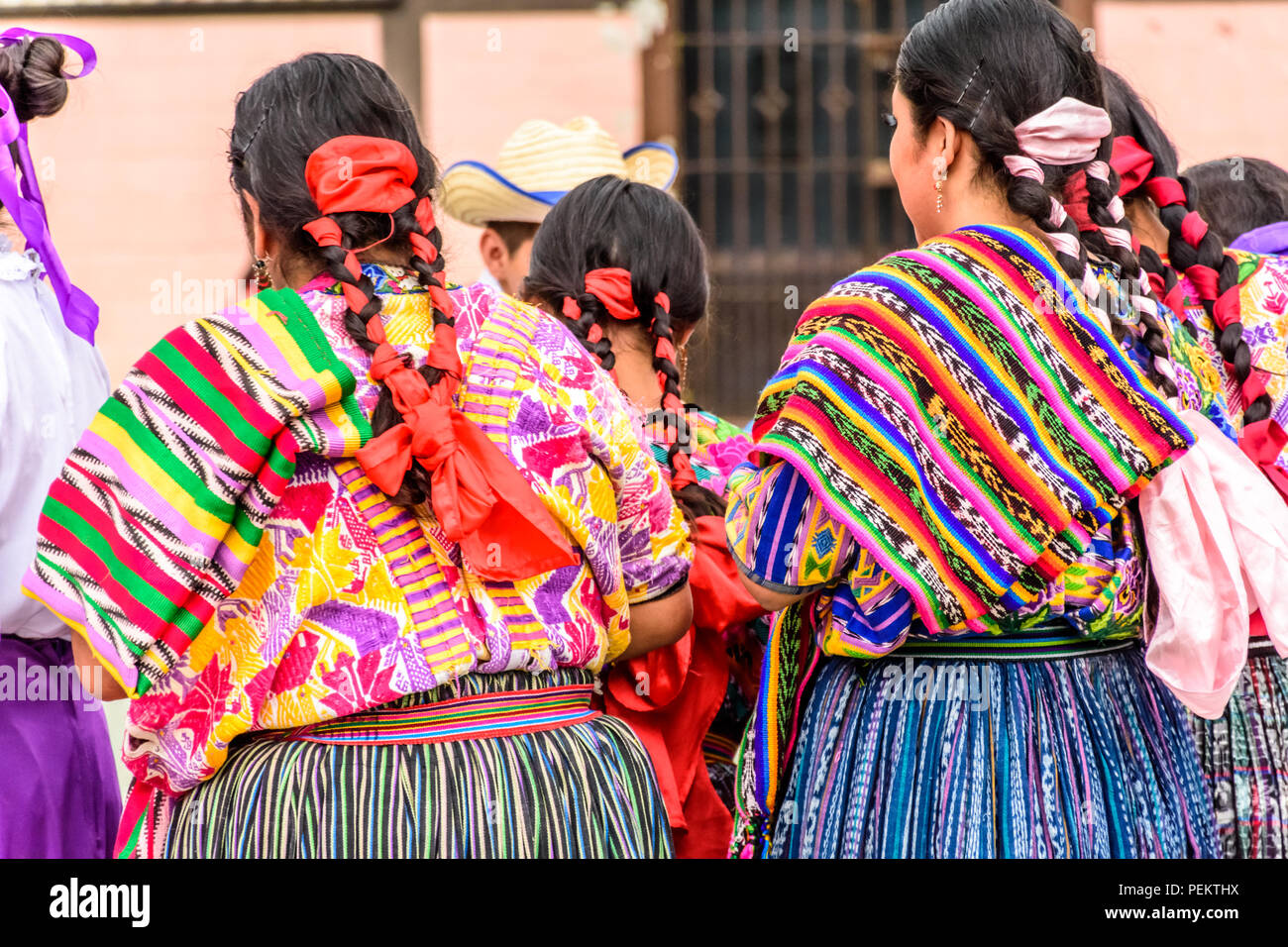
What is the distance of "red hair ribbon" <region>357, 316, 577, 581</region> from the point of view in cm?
174

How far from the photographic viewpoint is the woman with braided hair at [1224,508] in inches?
72.9

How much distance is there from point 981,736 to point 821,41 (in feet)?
19.9

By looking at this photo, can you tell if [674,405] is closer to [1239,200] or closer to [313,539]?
[313,539]

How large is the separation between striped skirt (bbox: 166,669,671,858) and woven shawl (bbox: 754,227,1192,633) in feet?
1.65

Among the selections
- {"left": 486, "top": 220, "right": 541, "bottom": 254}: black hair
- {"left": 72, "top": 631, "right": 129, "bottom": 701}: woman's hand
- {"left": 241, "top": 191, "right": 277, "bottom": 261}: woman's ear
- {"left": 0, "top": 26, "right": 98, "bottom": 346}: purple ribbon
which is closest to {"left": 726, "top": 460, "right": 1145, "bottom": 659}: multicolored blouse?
{"left": 241, "top": 191, "right": 277, "bottom": 261}: woman's ear

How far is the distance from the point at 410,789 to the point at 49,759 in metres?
0.74

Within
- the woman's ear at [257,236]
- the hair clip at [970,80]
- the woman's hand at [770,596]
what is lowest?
the woman's hand at [770,596]

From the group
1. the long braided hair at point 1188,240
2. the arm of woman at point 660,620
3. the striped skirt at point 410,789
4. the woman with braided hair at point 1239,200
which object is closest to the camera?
the striped skirt at point 410,789

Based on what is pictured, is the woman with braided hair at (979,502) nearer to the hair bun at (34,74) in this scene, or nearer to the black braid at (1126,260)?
the black braid at (1126,260)

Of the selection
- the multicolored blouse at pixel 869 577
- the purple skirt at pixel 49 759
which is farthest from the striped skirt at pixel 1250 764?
the purple skirt at pixel 49 759

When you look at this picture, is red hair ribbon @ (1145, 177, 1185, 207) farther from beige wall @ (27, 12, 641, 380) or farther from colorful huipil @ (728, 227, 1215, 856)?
beige wall @ (27, 12, 641, 380)

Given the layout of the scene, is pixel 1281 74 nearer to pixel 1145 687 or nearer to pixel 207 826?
pixel 1145 687

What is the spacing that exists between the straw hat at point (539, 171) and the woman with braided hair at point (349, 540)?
5.85ft

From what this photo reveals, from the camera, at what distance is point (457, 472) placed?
69.1 inches
